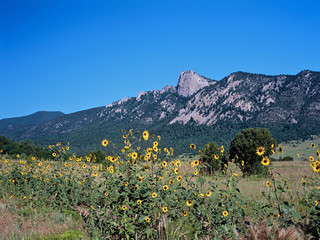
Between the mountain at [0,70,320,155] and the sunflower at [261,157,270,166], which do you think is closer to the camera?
the sunflower at [261,157,270,166]

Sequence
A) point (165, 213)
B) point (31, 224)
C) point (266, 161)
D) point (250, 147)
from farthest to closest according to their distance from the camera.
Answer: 1. point (250, 147)
2. point (31, 224)
3. point (165, 213)
4. point (266, 161)

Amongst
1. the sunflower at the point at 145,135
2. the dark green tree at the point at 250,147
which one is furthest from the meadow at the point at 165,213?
the dark green tree at the point at 250,147

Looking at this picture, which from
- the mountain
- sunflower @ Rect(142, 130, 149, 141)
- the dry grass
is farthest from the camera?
the mountain

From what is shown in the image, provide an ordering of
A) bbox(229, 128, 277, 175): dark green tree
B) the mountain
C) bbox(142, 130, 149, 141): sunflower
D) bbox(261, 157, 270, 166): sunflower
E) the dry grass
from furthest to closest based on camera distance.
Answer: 1. the mountain
2. bbox(229, 128, 277, 175): dark green tree
3. the dry grass
4. bbox(142, 130, 149, 141): sunflower
5. bbox(261, 157, 270, 166): sunflower

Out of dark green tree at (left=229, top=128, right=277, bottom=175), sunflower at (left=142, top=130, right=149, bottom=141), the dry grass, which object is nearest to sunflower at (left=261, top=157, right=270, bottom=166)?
sunflower at (left=142, top=130, right=149, bottom=141)

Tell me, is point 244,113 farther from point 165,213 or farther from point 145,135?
point 165,213

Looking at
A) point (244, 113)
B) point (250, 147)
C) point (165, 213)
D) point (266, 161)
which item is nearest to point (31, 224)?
point (165, 213)

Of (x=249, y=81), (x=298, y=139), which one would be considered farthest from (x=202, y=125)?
(x=298, y=139)

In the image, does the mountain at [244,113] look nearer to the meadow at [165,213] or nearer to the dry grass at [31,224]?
the meadow at [165,213]

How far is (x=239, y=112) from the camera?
141 metres

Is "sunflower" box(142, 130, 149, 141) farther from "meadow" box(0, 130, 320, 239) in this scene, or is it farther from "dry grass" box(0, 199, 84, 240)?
"dry grass" box(0, 199, 84, 240)

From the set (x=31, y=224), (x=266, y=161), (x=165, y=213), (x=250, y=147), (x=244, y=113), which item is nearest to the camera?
(x=266, y=161)

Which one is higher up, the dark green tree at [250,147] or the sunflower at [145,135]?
the sunflower at [145,135]

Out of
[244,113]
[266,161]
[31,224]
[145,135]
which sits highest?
[244,113]
